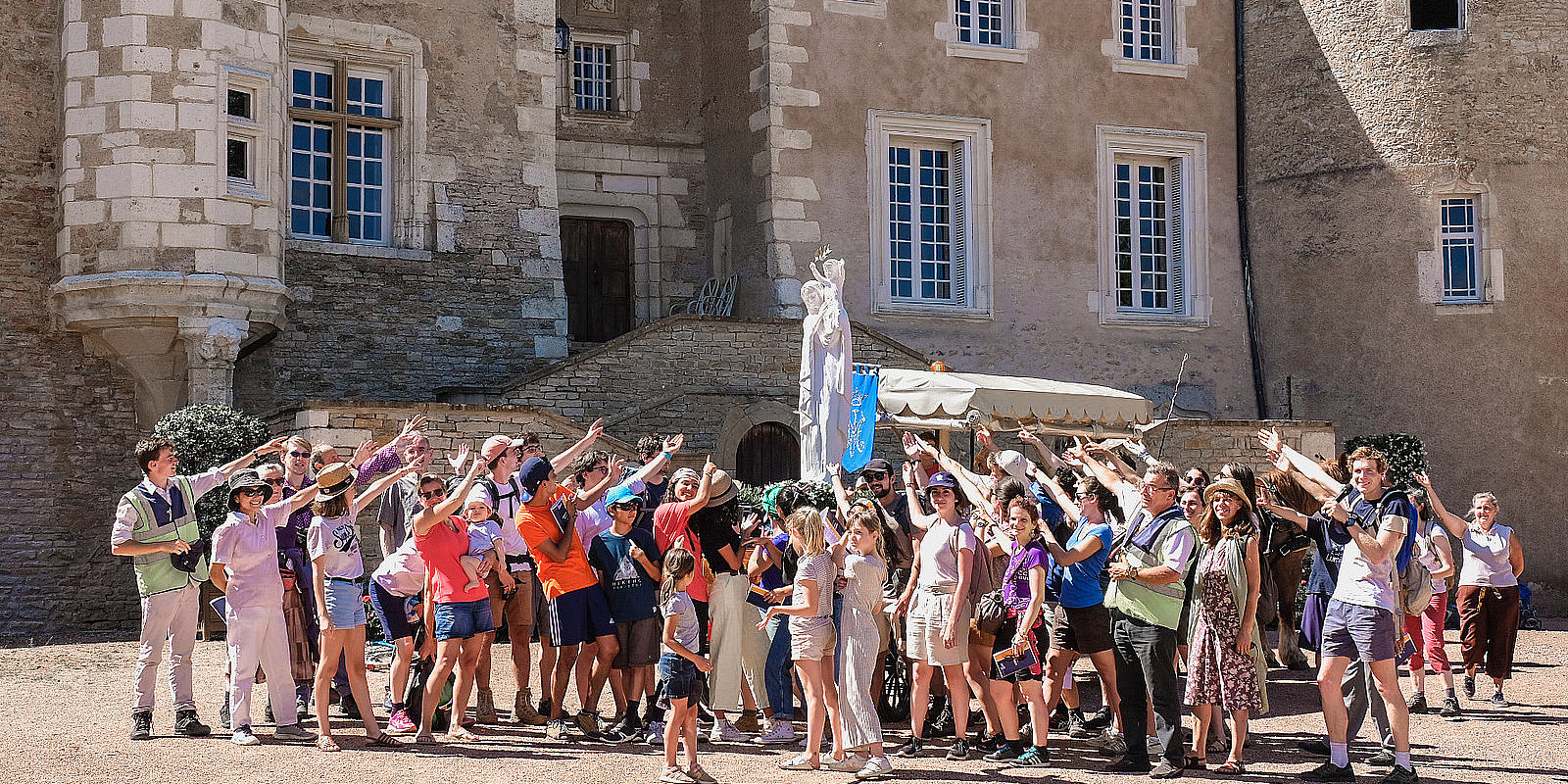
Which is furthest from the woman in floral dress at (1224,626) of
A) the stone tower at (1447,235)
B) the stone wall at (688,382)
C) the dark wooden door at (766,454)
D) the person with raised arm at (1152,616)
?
the stone tower at (1447,235)

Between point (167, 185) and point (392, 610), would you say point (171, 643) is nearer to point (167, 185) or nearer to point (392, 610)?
point (392, 610)

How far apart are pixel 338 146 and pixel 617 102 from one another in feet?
13.9

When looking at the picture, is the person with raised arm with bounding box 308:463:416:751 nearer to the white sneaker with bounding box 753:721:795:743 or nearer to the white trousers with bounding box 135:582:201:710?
the white trousers with bounding box 135:582:201:710

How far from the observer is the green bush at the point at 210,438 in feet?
46.5

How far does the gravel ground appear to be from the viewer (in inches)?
334

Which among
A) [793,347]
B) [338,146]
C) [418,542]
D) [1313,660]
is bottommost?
[1313,660]

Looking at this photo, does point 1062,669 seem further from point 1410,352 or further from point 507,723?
point 1410,352

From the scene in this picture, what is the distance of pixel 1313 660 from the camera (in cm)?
1374

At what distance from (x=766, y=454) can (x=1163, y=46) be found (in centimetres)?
847

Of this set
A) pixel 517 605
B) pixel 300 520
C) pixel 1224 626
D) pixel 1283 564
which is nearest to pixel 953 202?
pixel 1283 564

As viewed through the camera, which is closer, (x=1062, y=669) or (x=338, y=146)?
(x=1062, y=669)

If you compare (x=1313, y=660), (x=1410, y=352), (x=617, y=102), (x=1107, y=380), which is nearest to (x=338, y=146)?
(x=617, y=102)

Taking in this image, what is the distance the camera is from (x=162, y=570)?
9.38 metres

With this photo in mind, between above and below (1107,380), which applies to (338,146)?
above
